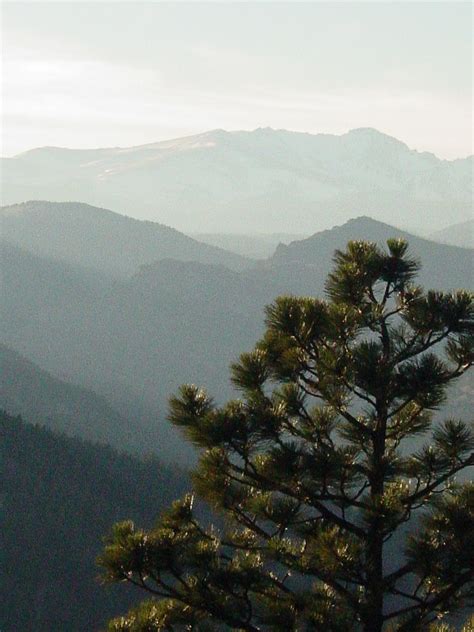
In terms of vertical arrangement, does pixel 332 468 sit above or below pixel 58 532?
below

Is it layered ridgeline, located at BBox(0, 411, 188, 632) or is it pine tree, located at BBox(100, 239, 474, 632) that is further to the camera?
layered ridgeline, located at BBox(0, 411, 188, 632)

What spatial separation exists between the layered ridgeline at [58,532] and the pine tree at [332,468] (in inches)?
6020

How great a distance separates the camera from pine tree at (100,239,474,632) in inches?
525

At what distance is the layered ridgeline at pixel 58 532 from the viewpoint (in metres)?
162

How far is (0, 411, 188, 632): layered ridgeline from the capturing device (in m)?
162

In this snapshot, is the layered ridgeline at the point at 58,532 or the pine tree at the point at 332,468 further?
the layered ridgeline at the point at 58,532

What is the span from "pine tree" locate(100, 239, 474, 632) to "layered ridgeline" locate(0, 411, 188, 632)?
153 metres

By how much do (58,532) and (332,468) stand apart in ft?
588

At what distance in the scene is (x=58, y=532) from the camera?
183 m

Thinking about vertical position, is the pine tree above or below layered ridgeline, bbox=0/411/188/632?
below

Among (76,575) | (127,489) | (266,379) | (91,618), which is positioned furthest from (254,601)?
(127,489)

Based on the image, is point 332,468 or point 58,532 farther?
point 58,532

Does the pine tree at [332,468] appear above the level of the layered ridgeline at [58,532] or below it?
below

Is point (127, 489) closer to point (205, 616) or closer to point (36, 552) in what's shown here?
point (36, 552)
